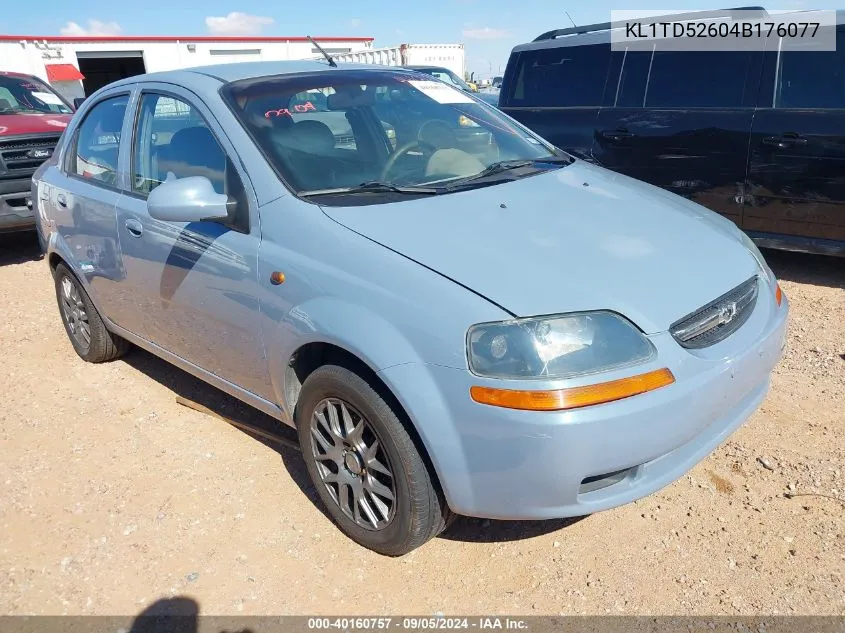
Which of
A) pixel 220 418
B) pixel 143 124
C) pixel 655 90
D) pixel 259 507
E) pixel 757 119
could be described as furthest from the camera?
pixel 655 90

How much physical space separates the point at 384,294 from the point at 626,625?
1348 millimetres

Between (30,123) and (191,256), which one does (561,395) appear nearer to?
(191,256)

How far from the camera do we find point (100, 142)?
152 inches

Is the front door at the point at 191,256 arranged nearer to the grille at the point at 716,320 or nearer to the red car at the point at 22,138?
the grille at the point at 716,320

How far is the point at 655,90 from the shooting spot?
570 cm

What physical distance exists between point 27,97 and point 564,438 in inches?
353

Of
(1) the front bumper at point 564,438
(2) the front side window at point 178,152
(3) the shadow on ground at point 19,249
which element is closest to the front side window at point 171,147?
(2) the front side window at point 178,152

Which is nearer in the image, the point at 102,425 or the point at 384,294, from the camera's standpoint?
the point at 384,294

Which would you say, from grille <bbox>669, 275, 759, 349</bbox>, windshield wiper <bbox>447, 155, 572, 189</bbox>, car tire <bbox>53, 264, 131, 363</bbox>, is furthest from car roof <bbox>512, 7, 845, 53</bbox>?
car tire <bbox>53, 264, 131, 363</bbox>

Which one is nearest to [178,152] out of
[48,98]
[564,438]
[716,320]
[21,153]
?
[564,438]

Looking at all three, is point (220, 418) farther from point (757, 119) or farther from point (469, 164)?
point (757, 119)

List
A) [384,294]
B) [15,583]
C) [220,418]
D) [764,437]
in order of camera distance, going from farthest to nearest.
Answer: [220,418] → [764,437] → [15,583] → [384,294]

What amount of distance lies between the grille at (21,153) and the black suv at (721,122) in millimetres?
5476

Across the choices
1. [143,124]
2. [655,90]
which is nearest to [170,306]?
[143,124]
